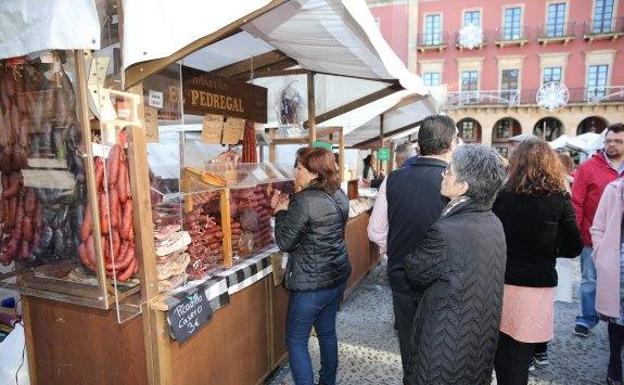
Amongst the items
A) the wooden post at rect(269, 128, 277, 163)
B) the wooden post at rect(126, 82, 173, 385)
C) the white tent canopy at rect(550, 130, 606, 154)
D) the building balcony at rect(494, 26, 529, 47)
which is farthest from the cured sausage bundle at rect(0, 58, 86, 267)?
the building balcony at rect(494, 26, 529, 47)

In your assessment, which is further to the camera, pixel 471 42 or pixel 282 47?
pixel 471 42

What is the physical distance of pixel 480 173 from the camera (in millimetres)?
1562

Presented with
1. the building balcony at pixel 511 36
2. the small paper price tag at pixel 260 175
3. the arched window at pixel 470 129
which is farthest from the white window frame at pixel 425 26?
the small paper price tag at pixel 260 175

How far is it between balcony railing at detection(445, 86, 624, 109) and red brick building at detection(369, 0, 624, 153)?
55 mm

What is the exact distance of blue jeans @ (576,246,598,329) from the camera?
3447 millimetres

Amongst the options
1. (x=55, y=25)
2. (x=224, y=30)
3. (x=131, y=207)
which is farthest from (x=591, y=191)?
(x=55, y=25)

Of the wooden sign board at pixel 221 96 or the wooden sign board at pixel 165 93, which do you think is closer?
the wooden sign board at pixel 165 93

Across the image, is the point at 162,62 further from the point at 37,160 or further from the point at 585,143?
the point at 585,143

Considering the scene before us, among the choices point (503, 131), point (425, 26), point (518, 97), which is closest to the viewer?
point (518, 97)

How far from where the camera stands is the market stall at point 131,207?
4.87 feet

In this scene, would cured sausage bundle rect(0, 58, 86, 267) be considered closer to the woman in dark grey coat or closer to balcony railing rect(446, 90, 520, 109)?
the woman in dark grey coat

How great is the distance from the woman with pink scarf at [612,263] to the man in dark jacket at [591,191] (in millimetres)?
562

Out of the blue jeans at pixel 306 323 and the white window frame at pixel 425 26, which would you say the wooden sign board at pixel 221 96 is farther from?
the white window frame at pixel 425 26

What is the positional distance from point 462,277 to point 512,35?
90.7 ft
